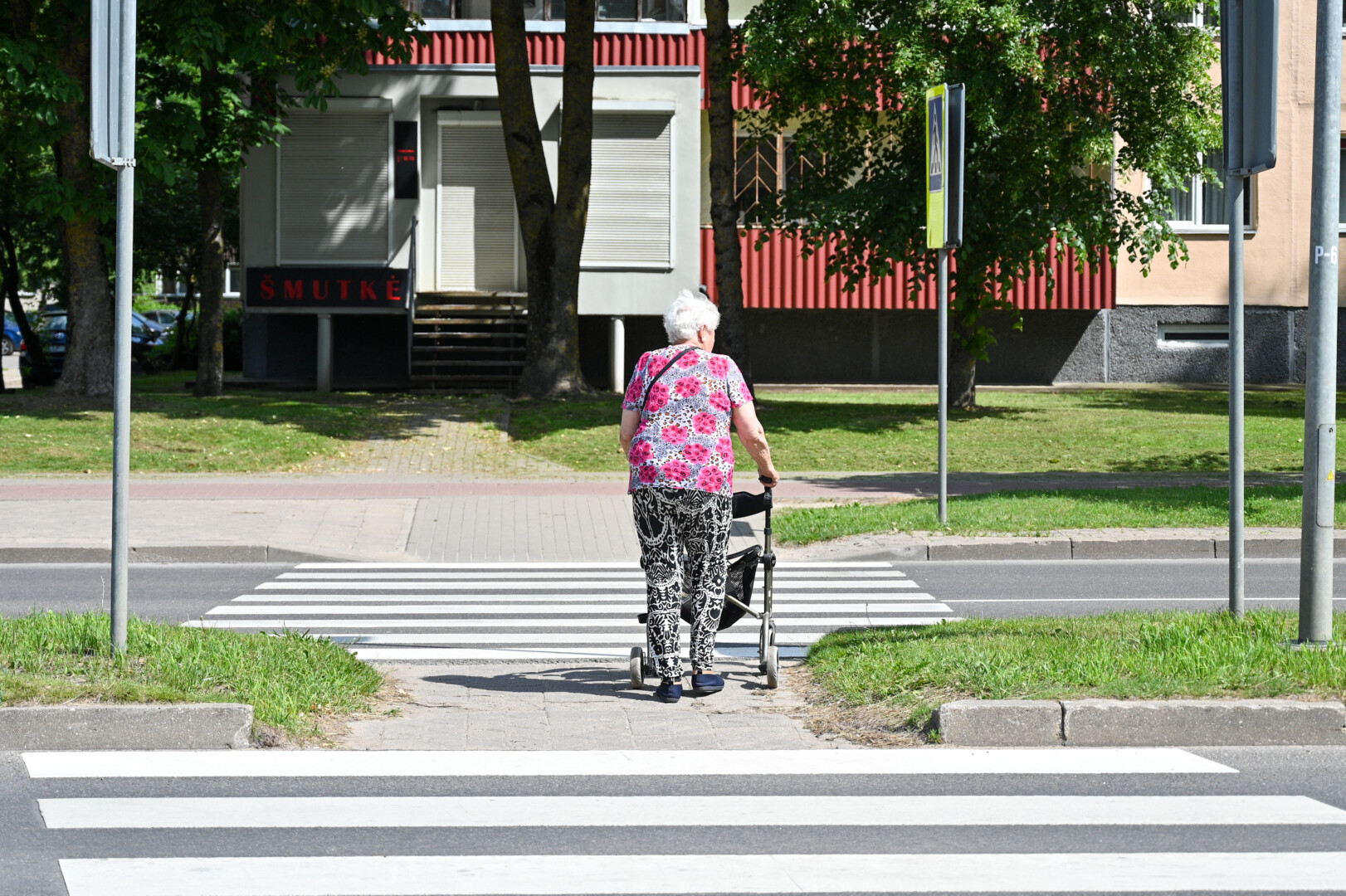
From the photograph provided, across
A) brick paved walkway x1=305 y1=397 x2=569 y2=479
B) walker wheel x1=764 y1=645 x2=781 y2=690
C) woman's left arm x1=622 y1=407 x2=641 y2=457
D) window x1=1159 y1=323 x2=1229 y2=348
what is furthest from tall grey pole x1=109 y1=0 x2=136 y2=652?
window x1=1159 y1=323 x2=1229 y2=348

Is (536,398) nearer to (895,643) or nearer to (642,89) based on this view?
(642,89)

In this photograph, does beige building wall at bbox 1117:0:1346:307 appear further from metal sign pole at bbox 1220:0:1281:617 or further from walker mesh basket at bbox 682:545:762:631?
walker mesh basket at bbox 682:545:762:631

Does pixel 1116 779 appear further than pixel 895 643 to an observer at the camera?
No

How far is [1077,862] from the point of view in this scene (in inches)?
200

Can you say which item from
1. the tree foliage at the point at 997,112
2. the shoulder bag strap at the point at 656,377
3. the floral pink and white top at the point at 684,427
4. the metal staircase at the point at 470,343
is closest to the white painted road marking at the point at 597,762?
the floral pink and white top at the point at 684,427

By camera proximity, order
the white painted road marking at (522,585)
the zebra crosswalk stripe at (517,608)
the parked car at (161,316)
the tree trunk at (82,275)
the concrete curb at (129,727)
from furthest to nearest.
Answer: the parked car at (161,316), the tree trunk at (82,275), the white painted road marking at (522,585), the zebra crosswalk stripe at (517,608), the concrete curb at (129,727)

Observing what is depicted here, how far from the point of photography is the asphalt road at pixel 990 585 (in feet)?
35.1

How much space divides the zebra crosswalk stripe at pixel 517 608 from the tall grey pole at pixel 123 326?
1447 millimetres

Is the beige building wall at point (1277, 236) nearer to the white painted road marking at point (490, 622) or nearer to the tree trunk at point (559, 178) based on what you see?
the tree trunk at point (559, 178)

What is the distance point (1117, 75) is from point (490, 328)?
11.7m

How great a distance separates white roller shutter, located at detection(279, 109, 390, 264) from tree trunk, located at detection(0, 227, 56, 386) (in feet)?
18.9

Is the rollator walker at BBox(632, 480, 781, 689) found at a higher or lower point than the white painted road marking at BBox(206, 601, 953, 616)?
higher

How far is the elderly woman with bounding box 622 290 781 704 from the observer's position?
24.1 feet

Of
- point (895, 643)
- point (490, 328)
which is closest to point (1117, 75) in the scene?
point (490, 328)
